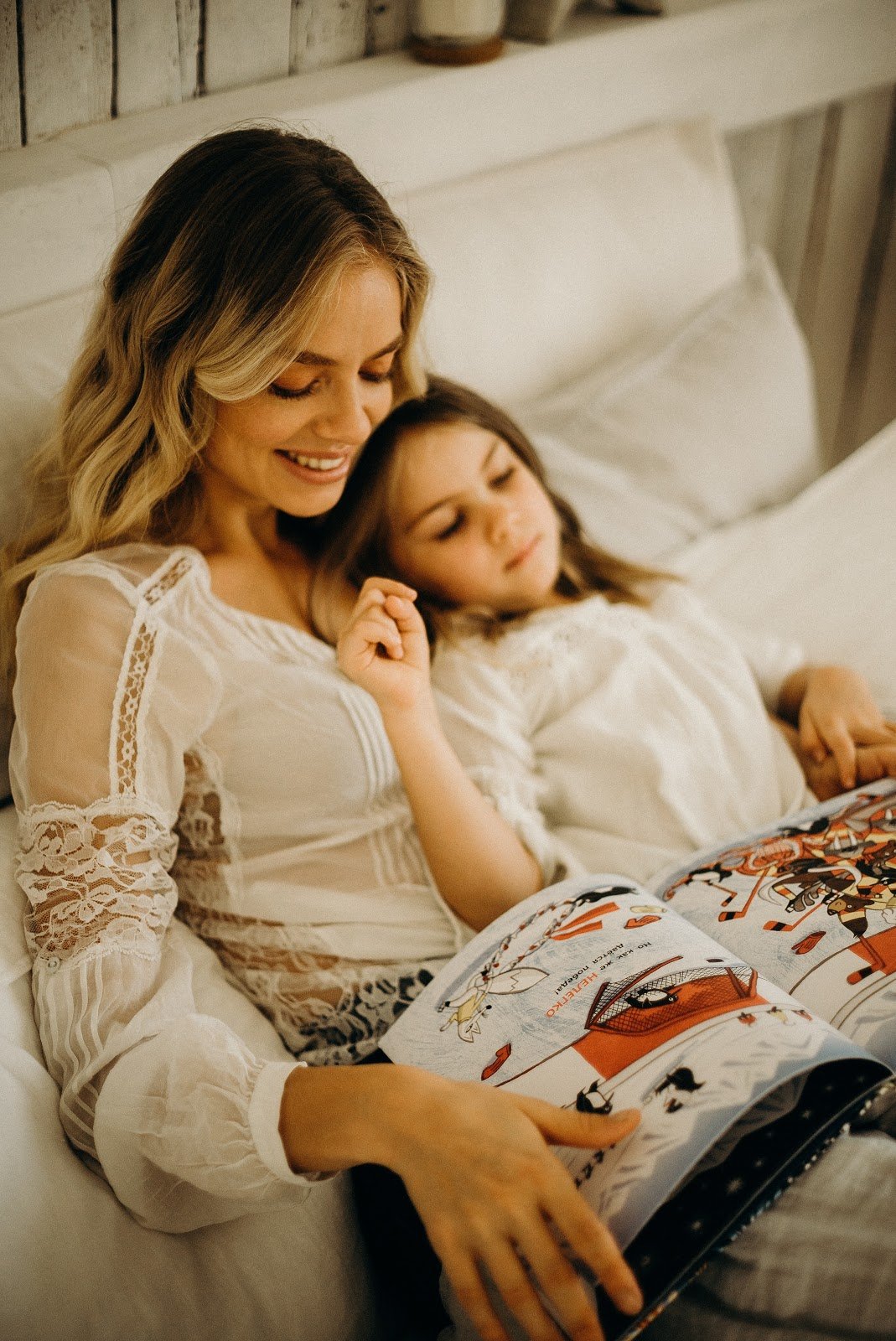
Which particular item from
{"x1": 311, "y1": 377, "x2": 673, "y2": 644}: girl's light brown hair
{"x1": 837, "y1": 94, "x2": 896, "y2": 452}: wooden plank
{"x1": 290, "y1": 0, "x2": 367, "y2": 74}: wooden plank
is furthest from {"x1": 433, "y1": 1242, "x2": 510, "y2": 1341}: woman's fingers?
{"x1": 837, "y1": 94, "x2": 896, "y2": 452}: wooden plank

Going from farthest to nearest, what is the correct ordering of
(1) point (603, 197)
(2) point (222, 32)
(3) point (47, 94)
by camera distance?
(1) point (603, 197), (2) point (222, 32), (3) point (47, 94)

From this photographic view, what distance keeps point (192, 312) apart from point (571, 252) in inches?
33.1

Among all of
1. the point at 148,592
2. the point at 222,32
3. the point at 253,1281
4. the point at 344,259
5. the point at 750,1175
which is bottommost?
the point at 253,1281

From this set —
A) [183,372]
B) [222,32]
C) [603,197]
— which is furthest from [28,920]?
[603,197]

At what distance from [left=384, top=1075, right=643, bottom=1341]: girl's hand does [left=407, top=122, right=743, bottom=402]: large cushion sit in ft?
3.19

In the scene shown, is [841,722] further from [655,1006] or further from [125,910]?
[125,910]

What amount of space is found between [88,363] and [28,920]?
1.55 ft

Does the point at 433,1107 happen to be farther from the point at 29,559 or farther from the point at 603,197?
the point at 603,197

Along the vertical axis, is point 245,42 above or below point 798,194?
above

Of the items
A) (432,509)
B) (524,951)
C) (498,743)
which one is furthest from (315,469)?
(524,951)

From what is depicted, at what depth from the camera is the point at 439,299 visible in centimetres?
144

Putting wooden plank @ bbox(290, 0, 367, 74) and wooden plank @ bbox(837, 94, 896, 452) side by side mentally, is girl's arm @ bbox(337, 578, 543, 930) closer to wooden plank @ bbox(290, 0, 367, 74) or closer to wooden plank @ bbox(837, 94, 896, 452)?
wooden plank @ bbox(290, 0, 367, 74)

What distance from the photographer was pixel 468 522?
4.13 feet

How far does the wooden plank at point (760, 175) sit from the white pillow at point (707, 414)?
47cm
